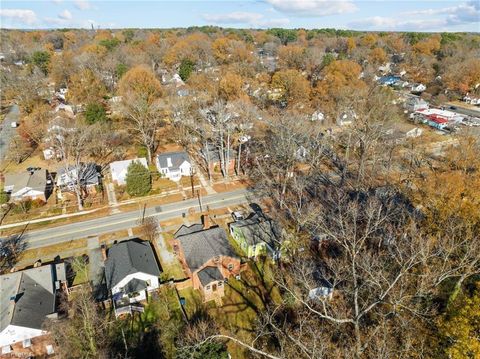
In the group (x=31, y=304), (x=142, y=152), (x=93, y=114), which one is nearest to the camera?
(x=31, y=304)

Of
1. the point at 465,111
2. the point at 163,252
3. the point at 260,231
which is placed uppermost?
the point at 465,111

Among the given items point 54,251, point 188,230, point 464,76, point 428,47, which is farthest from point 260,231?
point 428,47

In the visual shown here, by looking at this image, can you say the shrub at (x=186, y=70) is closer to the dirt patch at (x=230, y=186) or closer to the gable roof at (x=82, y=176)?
the gable roof at (x=82, y=176)

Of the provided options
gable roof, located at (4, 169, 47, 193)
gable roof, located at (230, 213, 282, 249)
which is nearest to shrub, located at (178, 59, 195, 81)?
gable roof, located at (4, 169, 47, 193)

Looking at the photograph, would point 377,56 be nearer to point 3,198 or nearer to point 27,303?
point 3,198

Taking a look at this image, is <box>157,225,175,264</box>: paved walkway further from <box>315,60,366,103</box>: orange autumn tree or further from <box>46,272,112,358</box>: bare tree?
<box>315,60,366,103</box>: orange autumn tree

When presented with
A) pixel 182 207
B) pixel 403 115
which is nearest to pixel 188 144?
pixel 182 207
